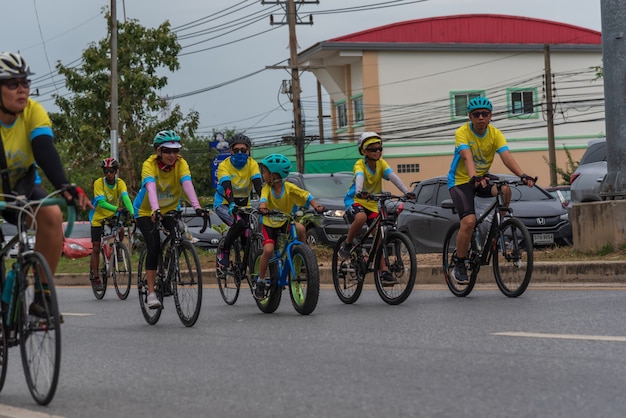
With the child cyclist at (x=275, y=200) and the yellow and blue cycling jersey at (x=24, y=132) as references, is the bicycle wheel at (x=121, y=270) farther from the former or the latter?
the yellow and blue cycling jersey at (x=24, y=132)

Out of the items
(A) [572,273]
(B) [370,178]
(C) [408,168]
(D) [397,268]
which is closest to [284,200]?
(B) [370,178]

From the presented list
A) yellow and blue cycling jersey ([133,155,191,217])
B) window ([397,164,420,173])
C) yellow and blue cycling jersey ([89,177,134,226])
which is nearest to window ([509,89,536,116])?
window ([397,164,420,173])

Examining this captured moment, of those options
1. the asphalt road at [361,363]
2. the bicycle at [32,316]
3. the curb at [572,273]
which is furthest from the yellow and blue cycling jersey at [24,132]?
the curb at [572,273]

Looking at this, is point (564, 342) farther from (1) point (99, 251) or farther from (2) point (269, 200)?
(1) point (99, 251)

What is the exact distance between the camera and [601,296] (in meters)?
10.9

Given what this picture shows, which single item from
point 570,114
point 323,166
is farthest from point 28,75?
Result: point 570,114

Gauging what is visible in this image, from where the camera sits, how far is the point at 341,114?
56344 mm

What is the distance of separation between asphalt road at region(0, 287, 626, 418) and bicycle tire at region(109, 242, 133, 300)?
12.6 feet

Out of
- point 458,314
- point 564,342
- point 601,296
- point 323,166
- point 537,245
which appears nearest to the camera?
point 564,342

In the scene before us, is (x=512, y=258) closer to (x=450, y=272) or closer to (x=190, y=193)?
(x=450, y=272)

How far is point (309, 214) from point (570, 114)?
47.7 m

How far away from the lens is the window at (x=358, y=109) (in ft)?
176

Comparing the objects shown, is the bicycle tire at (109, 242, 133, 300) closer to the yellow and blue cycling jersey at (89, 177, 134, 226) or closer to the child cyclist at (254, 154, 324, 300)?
the yellow and blue cycling jersey at (89, 177, 134, 226)

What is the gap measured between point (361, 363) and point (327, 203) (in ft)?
45.2
